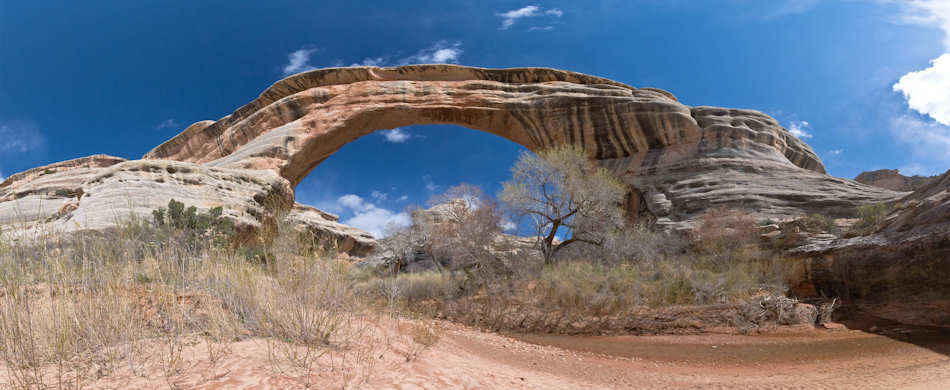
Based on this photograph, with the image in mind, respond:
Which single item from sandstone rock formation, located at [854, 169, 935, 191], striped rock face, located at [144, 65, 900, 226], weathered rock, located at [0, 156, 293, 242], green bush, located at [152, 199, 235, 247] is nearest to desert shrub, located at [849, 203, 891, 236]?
striped rock face, located at [144, 65, 900, 226]

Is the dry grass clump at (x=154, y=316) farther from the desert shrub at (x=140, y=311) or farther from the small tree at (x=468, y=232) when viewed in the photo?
the small tree at (x=468, y=232)

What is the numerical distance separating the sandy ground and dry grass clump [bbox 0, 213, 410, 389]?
93 mm

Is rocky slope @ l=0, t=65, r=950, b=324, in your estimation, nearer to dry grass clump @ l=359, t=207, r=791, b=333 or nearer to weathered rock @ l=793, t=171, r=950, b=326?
weathered rock @ l=793, t=171, r=950, b=326

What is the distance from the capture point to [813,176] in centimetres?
1390

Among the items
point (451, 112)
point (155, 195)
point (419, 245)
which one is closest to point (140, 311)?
point (155, 195)

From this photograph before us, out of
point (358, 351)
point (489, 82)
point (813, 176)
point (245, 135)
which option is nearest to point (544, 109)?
point (489, 82)

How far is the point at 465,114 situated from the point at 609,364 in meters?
13.3

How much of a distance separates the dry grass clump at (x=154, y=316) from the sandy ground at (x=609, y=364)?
0.09 meters

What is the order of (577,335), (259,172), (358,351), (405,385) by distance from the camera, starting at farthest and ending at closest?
1. (259,172)
2. (577,335)
3. (358,351)
4. (405,385)

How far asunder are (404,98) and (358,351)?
1515cm

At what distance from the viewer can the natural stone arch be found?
16734 millimetres

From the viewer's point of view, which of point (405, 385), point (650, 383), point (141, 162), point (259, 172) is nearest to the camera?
point (405, 385)

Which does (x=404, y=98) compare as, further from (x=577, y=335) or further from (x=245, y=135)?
(x=577, y=335)

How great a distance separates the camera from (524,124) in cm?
1786
